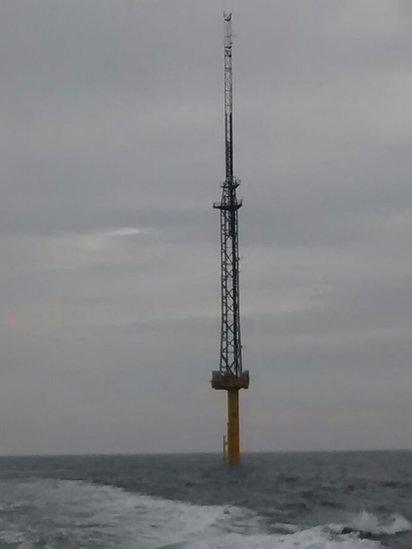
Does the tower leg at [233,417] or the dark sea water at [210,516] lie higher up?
the tower leg at [233,417]

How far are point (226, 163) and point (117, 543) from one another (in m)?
42.0

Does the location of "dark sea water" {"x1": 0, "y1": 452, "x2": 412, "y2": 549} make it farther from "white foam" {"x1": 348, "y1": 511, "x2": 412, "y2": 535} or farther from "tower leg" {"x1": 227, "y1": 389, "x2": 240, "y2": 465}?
"tower leg" {"x1": 227, "y1": 389, "x2": 240, "y2": 465}

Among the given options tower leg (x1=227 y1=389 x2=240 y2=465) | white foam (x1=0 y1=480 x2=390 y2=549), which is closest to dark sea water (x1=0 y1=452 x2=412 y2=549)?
white foam (x1=0 y1=480 x2=390 y2=549)

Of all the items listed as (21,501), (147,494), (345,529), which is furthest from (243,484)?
(345,529)

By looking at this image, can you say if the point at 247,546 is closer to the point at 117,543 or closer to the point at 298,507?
the point at 117,543

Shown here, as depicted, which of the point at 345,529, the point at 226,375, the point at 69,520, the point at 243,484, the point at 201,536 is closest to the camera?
the point at 201,536

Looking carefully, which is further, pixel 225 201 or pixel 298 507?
pixel 225 201

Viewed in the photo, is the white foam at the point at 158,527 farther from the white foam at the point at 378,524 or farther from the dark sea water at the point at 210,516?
the white foam at the point at 378,524

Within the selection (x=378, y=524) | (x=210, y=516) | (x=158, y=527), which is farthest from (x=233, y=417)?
(x=158, y=527)

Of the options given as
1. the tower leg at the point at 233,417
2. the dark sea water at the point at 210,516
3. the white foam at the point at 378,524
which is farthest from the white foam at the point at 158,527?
the tower leg at the point at 233,417

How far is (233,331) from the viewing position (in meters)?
70.0

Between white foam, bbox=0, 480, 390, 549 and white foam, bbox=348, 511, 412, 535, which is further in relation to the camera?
white foam, bbox=348, 511, 412, 535

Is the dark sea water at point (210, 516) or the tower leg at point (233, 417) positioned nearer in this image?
the dark sea water at point (210, 516)

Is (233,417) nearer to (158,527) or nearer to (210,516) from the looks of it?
(210,516)
